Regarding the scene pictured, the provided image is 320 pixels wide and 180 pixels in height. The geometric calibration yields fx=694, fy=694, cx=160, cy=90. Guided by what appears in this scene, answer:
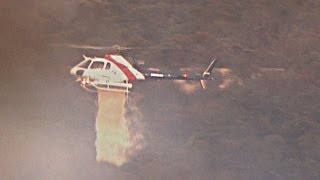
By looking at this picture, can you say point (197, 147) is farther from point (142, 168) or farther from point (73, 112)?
point (73, 112)

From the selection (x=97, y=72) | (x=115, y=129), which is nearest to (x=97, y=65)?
(x=97, y=72)

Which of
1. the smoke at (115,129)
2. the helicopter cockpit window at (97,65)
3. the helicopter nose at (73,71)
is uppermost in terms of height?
the helicopter cockpit window at (97,65)

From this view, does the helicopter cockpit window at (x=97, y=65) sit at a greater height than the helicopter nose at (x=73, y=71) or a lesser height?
greater

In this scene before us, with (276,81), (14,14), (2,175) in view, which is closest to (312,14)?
(276,81)

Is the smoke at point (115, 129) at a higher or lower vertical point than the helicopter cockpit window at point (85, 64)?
lower

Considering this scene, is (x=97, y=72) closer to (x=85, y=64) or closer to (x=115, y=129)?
(x=85, y=64)
